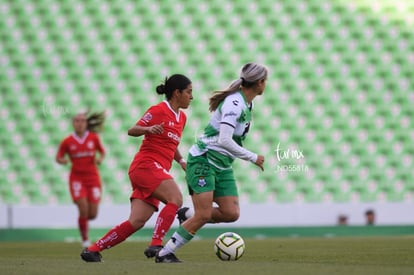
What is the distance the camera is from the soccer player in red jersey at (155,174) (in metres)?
6.92

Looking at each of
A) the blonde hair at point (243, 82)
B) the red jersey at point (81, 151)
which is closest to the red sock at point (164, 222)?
the blonde hair at point (243, 82)

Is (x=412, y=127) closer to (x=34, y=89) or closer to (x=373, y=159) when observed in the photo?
(x=373, y=159)

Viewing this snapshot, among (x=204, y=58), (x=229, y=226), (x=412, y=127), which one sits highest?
(x=204, y=58)

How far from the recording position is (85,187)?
39.5 feet

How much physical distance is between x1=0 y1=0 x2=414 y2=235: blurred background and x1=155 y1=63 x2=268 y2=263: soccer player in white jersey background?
886 centimetres

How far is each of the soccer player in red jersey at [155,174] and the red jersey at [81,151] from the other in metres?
5.03

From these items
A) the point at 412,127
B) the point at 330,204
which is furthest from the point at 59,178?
the point at 412,127

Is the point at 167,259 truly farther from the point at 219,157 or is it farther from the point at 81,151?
the point at 81,151

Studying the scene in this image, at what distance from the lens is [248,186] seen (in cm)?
1584

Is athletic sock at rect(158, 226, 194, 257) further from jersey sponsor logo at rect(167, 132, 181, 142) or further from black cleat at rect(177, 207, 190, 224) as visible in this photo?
jersey sponsor logo at rect(167, 132, 181, 142)

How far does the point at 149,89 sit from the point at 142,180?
953cm

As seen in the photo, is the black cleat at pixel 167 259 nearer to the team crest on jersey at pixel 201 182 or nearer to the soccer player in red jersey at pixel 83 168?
the team crest on jersey at pixel 201 182

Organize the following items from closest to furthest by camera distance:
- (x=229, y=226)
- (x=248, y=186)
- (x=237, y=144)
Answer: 1. (x=237, y=144)
2. (x=229, y=226)
3. (x=248, y=186)

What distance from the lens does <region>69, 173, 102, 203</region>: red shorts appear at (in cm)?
1195
